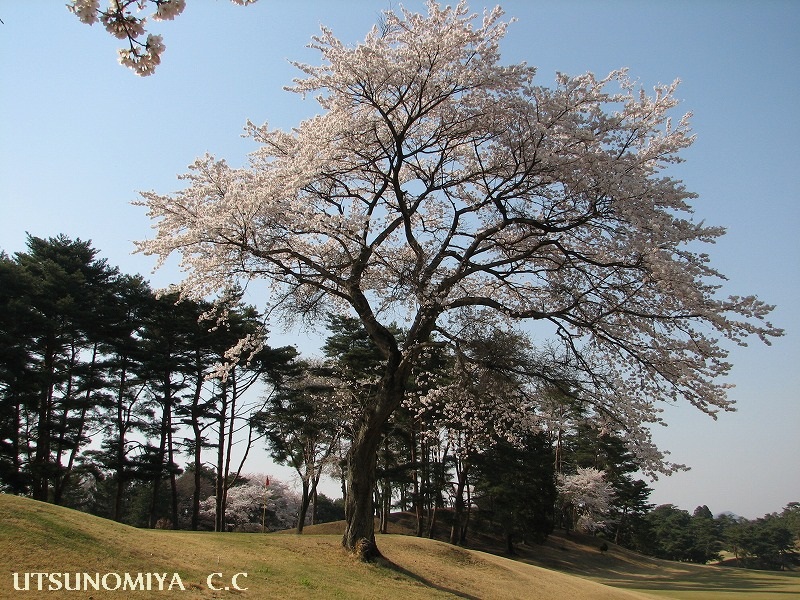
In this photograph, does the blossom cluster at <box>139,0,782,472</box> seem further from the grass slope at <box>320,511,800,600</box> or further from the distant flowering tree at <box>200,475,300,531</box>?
the distant flowering tree at <box>200,475,300,531</box>

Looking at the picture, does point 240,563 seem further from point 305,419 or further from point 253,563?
point 305,419

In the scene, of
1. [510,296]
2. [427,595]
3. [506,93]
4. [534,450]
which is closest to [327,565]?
[427,595]

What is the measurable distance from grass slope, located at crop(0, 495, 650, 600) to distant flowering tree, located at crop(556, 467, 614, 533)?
3364cm

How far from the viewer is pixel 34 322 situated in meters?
23.1

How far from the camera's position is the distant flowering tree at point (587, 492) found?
158 feet

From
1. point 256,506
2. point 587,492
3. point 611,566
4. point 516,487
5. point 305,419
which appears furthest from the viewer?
point 587,492

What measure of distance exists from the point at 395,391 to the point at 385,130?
602cm

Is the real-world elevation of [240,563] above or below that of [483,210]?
below

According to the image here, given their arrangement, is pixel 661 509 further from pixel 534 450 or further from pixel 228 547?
pixel 228 547

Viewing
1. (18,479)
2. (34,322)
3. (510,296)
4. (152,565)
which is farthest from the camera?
(34,322)

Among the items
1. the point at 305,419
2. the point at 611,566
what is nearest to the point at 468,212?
the point at 305,419

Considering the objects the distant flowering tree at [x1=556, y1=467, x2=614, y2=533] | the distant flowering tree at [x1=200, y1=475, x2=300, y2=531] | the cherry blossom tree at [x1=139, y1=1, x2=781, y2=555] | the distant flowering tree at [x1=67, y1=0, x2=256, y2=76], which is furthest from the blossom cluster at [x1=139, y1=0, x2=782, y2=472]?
the distant flowering tree at [x1=556, y1=467, x2=614, y2=533]

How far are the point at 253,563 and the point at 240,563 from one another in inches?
11.8

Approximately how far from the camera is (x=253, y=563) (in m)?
11.5
